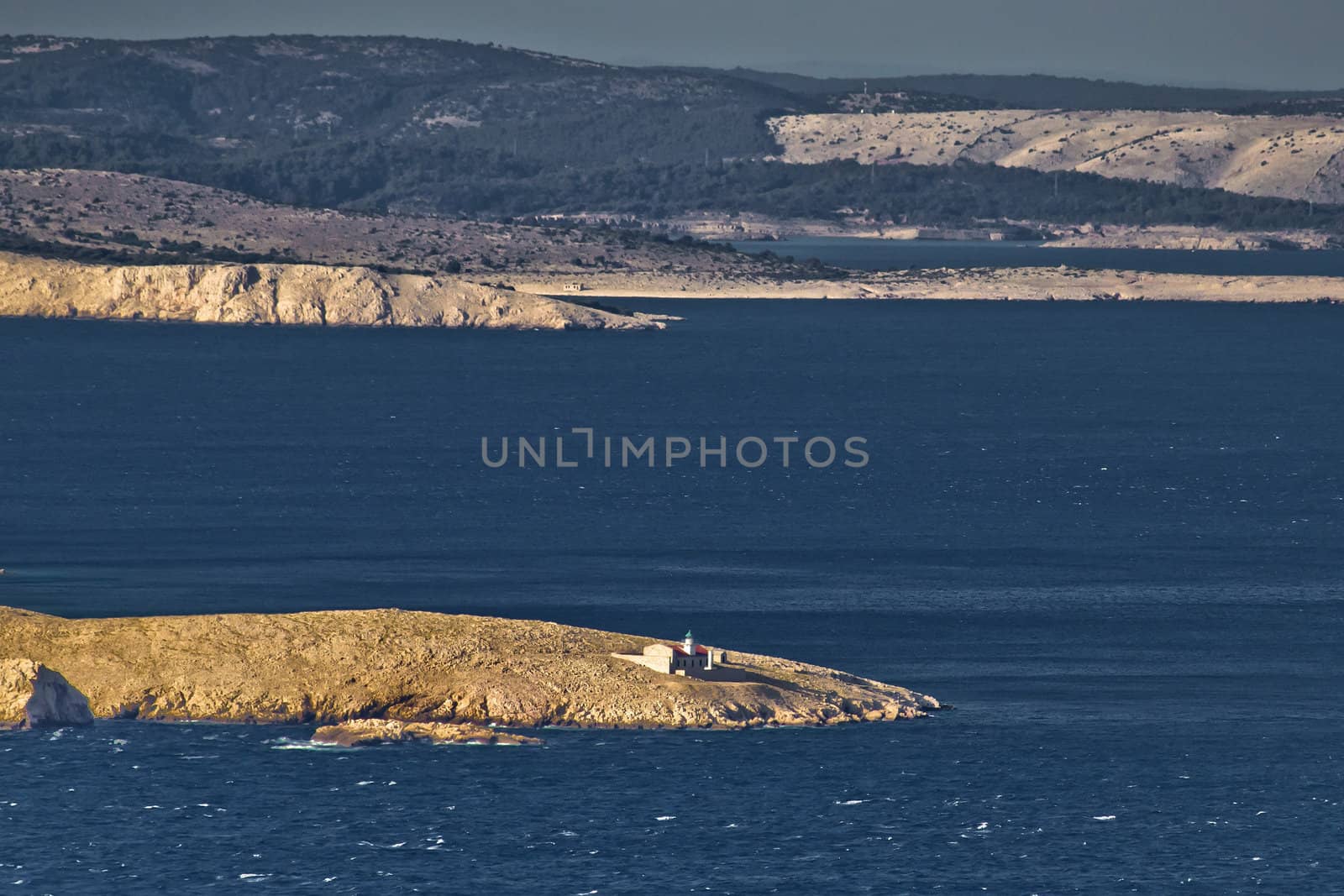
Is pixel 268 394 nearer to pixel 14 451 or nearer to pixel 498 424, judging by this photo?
pixel 498 424

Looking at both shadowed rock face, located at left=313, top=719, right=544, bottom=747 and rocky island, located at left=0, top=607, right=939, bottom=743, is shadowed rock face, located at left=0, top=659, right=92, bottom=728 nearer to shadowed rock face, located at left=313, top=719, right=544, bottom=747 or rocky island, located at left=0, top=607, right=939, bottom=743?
rocky island, located at left=0, top=607, right=939, bottom=743

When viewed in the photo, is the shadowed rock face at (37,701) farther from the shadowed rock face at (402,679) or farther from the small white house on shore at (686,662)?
the small white house on shore at (686,662)

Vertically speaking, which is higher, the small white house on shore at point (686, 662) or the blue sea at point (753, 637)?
the small white house on shore at point (686, 662)

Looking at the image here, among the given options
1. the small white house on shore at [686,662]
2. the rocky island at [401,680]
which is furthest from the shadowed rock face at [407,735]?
the small white house on shore at [686,662]

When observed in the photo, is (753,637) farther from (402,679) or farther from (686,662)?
(402,679)

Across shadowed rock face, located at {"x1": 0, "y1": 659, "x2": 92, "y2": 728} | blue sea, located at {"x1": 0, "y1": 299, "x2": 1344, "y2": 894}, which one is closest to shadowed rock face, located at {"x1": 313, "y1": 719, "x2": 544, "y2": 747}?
blue sea, located at {"x1": 0, "y1": 299, "x2": 1344, "y2": 894}

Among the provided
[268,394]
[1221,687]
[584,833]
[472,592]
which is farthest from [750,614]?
[268,394]

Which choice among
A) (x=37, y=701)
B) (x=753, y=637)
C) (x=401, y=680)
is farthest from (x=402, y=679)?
(x=753, y=637)
